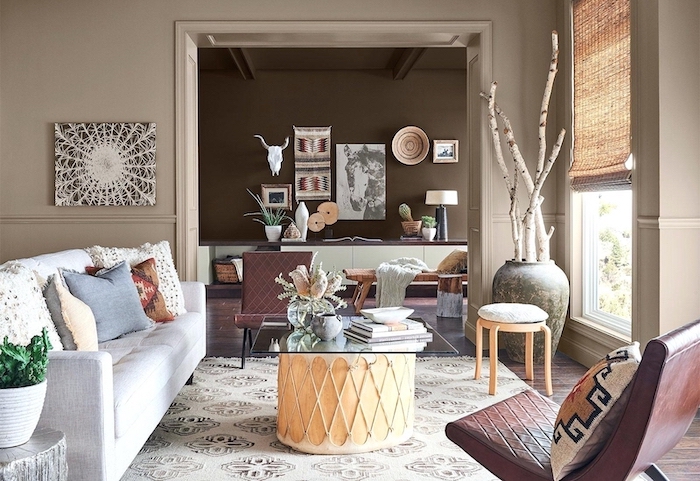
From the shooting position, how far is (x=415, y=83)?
939 cm

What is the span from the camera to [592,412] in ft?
6.29

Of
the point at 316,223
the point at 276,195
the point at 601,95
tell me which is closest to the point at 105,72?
the point at 601,95

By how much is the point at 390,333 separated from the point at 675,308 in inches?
68.0

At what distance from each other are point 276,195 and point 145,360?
6.32m

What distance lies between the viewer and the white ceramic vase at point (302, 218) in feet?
28.8

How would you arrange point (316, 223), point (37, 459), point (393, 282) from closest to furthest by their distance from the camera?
point (37, 459)
point (393, 282)
point (316, 223)

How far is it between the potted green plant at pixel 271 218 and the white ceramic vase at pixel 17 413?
6742 millimetres

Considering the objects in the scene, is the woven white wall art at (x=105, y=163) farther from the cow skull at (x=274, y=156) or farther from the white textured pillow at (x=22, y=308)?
the cow skull at (x=274, y=156)

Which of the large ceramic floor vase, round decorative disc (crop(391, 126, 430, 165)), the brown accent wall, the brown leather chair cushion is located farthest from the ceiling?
the brown leather chair cushion

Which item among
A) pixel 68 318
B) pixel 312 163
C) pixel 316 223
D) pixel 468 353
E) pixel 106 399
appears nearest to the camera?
pixel 106 399

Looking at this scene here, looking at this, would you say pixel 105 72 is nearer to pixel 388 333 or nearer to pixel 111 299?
pixel 111 299

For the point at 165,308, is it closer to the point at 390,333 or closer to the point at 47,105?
the point at 390,333

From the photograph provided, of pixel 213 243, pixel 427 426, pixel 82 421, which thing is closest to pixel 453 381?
pixel 427 426

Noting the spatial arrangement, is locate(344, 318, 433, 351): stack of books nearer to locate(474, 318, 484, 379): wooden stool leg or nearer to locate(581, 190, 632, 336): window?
locate(474, 318, 484, 379): wooden stool leg
